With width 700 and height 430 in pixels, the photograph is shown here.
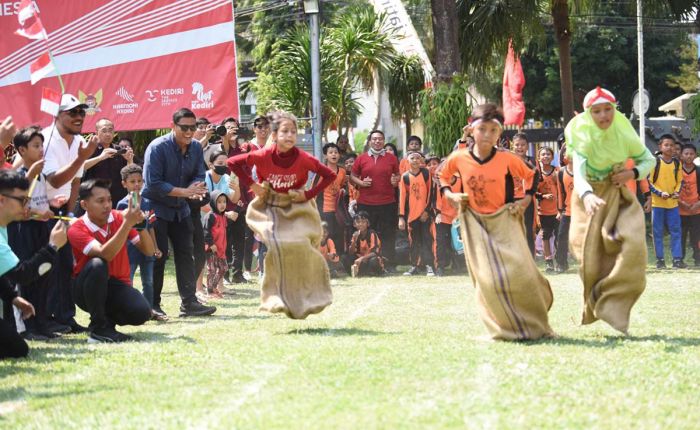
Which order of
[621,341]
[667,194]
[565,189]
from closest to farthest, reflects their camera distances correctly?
[621,341] < [565,189] < [667,194]

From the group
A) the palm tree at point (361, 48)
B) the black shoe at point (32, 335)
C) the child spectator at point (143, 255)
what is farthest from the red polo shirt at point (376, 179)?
the palm tree at point (361, 48)

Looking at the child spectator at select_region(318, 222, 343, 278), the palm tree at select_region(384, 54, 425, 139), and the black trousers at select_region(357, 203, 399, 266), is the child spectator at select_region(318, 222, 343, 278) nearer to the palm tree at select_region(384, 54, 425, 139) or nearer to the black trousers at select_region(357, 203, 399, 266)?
the black trousers at select_region(357, 203, 399, 266)

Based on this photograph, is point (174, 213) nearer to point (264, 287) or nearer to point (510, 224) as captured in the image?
point (264, 287)

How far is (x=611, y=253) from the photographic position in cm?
913

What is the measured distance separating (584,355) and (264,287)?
3.32m

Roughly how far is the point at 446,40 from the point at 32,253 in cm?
1333

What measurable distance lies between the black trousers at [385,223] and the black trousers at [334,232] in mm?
518

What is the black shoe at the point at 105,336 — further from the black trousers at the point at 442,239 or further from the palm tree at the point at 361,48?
the palm tree at the point at 361,48

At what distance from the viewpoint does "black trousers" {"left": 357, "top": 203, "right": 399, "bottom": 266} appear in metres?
18.7

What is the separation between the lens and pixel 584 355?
7.80 meters

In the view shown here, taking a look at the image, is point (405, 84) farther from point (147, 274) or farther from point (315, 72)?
point (147, 274)

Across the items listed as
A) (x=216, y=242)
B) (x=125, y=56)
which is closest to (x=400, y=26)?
(x=125, y=56)

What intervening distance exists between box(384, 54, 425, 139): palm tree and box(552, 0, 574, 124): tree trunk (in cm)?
561

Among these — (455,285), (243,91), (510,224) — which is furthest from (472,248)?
(243,91)
